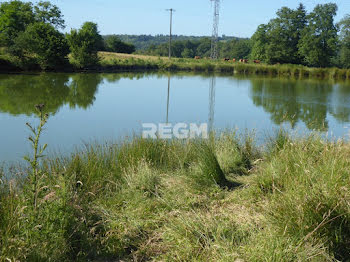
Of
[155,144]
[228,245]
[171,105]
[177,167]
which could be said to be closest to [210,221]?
[228,245]

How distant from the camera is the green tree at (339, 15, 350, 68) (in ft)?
131

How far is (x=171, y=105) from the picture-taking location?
39.7ft

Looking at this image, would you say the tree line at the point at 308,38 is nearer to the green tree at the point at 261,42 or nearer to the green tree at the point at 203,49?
the green tree at the point at 261,42

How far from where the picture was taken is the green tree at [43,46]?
895 inches

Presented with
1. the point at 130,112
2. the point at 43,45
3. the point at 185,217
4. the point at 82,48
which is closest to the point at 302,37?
the point at 82,48

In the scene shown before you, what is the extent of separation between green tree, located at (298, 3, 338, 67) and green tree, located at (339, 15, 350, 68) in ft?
3.00

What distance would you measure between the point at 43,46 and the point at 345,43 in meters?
34.0

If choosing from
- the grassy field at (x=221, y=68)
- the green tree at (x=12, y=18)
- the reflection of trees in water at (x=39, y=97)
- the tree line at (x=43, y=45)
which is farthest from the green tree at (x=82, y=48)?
the reflection of trees in water at (x=39, y=97)

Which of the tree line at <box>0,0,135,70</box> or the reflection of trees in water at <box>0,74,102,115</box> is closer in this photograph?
the reflection of trees in water at <box>0,74,102,115</box>

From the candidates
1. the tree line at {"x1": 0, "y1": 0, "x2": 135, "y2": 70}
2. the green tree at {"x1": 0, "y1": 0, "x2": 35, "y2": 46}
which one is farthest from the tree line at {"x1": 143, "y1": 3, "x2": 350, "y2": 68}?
the green tree at {"x1": 0, "y1": 0, "x2": 35, "y2": 46}

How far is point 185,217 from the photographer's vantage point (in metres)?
2.27

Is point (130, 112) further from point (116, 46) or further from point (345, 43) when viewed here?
point (116, 46)

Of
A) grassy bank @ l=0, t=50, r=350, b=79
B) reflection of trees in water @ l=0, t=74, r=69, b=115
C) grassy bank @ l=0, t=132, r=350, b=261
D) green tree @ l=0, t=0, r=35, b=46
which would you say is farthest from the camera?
green tree @ l=0, t=0, r=35, b=46

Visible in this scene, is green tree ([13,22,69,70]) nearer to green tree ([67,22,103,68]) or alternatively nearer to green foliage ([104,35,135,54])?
green tree ([67,22,103,68])
